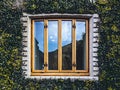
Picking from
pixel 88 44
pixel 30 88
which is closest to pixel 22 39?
pixel 30 88

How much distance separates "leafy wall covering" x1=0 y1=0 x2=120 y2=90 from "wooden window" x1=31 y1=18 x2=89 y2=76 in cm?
26

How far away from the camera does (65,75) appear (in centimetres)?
622

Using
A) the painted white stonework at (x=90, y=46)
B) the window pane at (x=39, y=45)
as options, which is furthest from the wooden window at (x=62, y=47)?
the painted white stonework at (x=90, y=46)

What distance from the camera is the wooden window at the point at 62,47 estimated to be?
20.5 feet

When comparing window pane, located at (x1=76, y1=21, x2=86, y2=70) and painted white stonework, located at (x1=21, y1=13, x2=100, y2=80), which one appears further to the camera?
window pane, located at (x1=76, y1=21, x2=86, y2=70)

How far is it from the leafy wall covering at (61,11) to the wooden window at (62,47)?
0.85 ft

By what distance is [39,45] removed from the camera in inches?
249

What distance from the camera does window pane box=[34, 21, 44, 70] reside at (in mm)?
6305

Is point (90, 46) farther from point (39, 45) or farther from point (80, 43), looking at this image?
point (39, 45)

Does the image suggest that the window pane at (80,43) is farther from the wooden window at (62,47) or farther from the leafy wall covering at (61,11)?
the leafy wall covering at (61,11)

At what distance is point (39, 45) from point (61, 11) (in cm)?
92

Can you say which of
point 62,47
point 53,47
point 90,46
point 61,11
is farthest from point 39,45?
point 90,46

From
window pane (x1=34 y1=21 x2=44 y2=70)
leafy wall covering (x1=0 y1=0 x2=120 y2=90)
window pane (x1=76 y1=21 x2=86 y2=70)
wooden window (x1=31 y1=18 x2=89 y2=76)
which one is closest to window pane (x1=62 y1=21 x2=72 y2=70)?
wooden window (x1=31 y1=18 x2=89 y2=76)

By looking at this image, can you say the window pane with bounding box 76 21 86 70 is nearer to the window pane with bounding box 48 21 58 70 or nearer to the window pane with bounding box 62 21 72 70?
the window pane with bounding box 62 21 72 70
